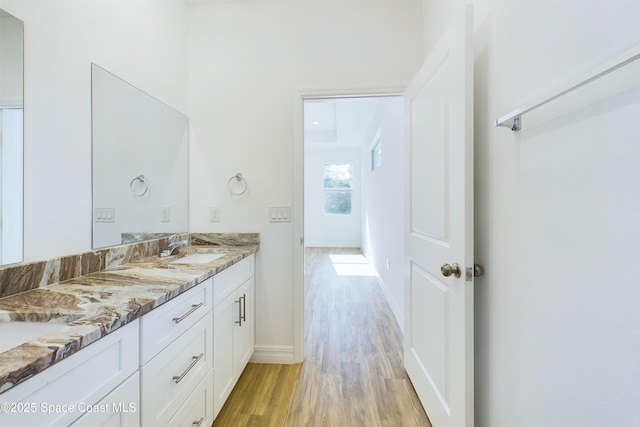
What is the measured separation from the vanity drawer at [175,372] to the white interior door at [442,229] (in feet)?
3.68

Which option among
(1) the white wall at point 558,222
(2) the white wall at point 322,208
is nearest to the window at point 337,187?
(2) the white wall at point 322,208

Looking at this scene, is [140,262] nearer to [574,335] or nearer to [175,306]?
[175,306]

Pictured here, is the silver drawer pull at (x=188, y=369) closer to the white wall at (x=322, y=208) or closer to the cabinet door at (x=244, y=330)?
the cabinet door at (x=244, y=330)

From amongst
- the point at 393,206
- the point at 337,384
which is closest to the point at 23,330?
the point at 337,384

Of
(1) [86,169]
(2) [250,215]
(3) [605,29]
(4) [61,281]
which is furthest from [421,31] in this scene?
(4) [61,281]

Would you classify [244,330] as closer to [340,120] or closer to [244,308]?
[244,308]

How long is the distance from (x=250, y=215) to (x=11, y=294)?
131cm

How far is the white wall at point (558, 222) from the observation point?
0.61m

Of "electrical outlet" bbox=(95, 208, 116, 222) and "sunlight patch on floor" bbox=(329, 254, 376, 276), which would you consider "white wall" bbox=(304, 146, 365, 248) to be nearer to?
"sunlight patch on floor" bbox=(329, 254, 376, 276)

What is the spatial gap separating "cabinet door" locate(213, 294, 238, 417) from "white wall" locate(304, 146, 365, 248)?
5.83 m

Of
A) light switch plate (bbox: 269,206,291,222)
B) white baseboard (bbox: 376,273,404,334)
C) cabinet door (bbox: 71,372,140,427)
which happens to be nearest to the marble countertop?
cabinet door (bbox: 71,372,140,427)

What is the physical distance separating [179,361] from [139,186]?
1136 millimetres

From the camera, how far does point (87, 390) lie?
2.24ft

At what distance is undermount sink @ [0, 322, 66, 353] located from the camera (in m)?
0.75
